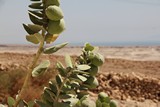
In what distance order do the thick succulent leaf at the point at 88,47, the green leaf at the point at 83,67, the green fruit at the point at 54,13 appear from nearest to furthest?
the green fruit at the point at 54,13, the green leaf at the point at 83,67, the thick succulent leaf at the point at 88,47

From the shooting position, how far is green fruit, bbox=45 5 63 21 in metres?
1.20

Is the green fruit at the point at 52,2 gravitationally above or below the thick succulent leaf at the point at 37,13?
above

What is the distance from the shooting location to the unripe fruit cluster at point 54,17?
1.20 m

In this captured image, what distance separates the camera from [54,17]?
121 centimetres

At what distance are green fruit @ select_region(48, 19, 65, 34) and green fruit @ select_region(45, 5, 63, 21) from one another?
0.06 feet

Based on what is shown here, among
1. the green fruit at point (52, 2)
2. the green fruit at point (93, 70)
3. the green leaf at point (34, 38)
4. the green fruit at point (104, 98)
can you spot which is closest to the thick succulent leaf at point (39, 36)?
the green leaf at point (34, 38)

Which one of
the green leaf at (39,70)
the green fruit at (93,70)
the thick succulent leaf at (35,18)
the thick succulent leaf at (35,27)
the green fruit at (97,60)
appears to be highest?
the thick succulent leaf at (35,18)

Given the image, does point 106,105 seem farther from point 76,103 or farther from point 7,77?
point 7,77

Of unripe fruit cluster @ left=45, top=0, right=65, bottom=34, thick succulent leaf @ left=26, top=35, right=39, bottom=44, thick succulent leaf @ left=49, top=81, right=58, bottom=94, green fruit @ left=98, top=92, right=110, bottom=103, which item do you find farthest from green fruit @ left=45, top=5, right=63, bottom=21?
green fruit @ left=98, top=92, right=110, bottom=103

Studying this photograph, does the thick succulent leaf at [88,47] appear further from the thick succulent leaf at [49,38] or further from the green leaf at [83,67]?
the thick succulent leaf at [49,38]

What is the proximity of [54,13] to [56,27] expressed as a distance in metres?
0.05

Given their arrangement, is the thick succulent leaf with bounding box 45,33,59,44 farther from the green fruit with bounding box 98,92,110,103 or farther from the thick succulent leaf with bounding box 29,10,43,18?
the green fruit with bounding box 98,92,110,103

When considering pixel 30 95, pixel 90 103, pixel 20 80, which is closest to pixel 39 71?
pixel 90 103

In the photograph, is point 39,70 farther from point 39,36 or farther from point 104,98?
point 104,98
